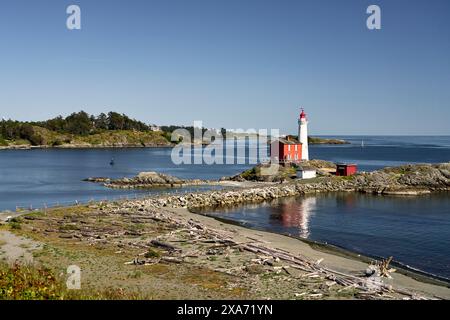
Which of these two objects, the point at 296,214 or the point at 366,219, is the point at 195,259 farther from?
the point at 366,219

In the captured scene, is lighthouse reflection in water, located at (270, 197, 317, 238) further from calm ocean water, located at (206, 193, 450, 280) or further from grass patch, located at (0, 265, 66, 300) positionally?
grass patch, located at (0, 265, 66, 300)

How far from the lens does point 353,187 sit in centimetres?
7306

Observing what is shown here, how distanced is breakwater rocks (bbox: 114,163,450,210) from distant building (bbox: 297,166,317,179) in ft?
7.77

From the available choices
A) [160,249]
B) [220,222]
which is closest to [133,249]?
[160,249]

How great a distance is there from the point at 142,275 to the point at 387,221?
103ft

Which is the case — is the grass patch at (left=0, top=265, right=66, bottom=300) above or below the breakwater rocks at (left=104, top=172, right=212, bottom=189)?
above

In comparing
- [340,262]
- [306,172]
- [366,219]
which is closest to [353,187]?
[306,172]

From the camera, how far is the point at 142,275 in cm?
2473

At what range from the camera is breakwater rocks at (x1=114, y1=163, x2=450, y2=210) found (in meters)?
59.2

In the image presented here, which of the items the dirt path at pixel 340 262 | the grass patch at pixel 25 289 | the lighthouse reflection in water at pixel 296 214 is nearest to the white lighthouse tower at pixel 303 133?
the lighthouse reflection in water at pixel 296 214

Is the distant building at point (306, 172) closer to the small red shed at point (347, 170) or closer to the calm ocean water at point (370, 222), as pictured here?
the small red shed at point (347, 170)

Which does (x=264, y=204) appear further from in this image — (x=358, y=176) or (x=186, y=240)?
(x=186, y=240)

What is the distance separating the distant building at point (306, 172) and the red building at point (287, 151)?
643 centimetres

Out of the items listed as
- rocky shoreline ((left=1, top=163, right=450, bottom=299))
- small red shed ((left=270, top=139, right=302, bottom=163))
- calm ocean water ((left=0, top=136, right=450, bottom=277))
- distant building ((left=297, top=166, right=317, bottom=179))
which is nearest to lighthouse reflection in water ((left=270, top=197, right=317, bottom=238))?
calm ocean water ((left=0, top=136, right=450, bottom=277))
